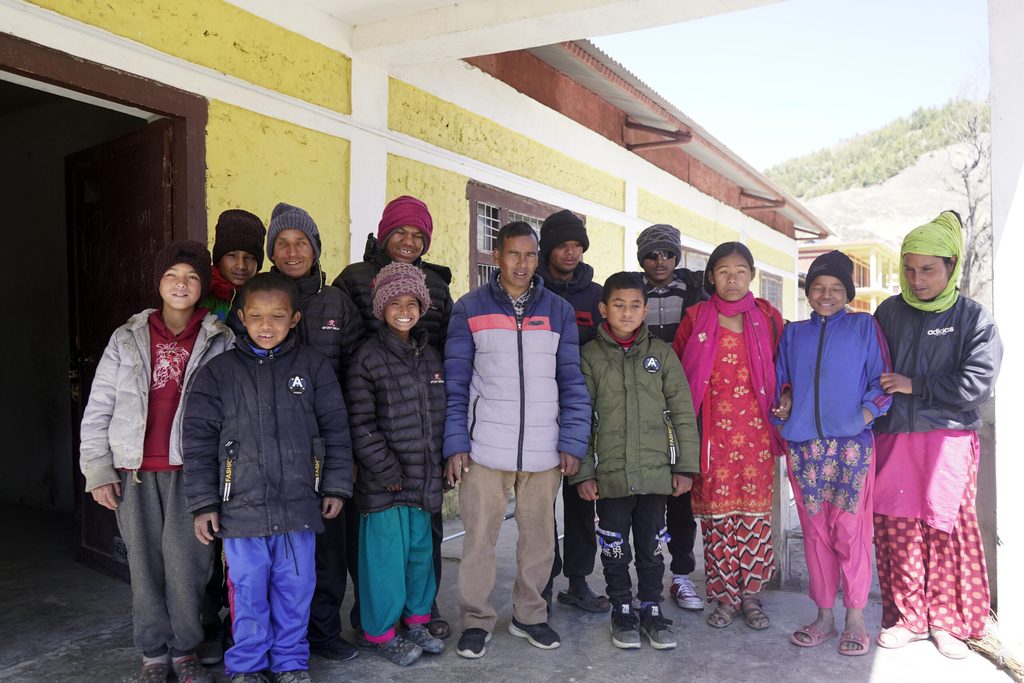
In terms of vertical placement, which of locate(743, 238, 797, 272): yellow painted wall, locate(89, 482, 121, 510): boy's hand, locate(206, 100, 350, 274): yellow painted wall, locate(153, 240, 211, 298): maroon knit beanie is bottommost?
locate(89, 482, 121, 510): boy's hand

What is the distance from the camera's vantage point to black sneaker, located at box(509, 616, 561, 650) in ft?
10.2

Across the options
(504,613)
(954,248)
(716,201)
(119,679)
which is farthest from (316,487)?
(716,201)

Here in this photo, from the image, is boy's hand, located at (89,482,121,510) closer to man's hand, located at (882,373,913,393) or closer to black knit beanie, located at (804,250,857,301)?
black knit beanie, located at (804,250,857,301)

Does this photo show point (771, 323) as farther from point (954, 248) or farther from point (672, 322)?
point (954, 248)

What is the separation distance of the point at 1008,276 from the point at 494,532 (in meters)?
2.43

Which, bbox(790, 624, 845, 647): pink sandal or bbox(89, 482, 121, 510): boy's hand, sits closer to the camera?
bbox(89, 482, 121, 510): boy's hand

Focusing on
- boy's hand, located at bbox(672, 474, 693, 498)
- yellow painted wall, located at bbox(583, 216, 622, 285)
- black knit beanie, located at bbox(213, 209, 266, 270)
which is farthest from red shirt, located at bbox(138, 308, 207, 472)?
yellow painted wall, located at bbox(583, 216, 622, 285)

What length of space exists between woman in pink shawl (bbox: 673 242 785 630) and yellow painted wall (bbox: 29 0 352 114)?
8.36 ft

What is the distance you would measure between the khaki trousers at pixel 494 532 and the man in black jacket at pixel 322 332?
502mm

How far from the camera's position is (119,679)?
282 cm

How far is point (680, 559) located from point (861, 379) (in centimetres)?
126

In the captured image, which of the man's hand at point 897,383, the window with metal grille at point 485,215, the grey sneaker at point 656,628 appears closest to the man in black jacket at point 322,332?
the grey sneaker at point 656,628

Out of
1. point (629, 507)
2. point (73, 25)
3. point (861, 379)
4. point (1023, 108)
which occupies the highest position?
point (73, 25)

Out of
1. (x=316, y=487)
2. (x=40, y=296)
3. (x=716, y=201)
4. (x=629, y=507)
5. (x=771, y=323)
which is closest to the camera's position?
(x=316, y=487)
